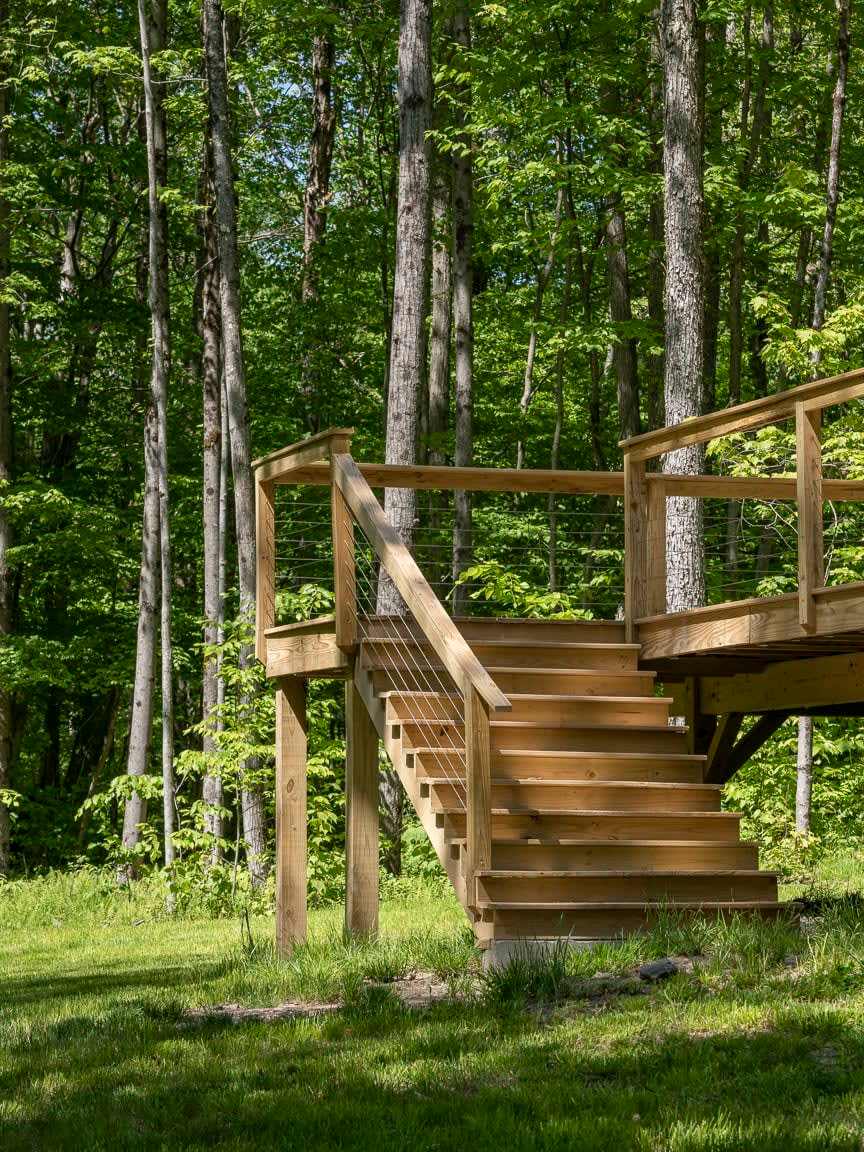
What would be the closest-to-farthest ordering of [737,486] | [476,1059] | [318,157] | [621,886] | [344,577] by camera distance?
[476,1059], [621,886], [344,577], [737,486], [318,157]

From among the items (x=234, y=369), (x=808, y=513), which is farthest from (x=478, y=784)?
(x=234, y=369)

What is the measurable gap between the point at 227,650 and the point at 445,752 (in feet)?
27.6

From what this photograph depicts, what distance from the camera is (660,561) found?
9961mm

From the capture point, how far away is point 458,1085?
5242 mm

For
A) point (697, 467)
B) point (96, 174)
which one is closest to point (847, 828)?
point (697, 467)

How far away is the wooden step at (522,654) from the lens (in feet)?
30.0

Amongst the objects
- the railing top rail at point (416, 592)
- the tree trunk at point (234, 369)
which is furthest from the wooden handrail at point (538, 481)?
the tree trunk at point (234, 369)

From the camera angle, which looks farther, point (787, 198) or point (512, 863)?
point (787, 198)

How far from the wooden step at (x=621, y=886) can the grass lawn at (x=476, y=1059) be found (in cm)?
34

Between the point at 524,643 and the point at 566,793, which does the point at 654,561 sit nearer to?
the point at 524,643

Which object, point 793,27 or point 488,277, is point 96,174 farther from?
point 793,27

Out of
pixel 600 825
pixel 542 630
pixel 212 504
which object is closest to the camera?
pixel 600 825

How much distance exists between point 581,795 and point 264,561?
10.3ft

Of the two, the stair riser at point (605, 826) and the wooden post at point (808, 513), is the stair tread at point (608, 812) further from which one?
the wooden post at point (808, 513)
